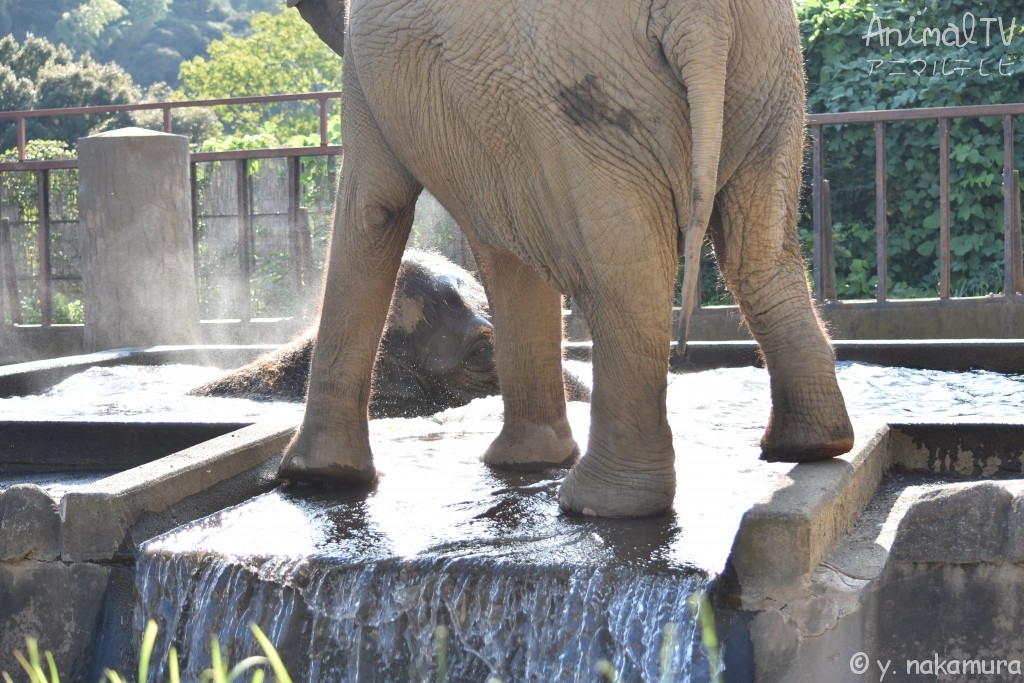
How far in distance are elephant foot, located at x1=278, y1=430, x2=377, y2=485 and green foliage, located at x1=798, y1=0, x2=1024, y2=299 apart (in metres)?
9.22

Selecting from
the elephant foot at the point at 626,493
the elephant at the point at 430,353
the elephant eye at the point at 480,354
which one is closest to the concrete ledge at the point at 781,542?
the elephant foot at the point at 626,493

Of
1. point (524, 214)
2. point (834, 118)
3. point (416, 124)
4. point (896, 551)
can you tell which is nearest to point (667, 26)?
point (524, 214)

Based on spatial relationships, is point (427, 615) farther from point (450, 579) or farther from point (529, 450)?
point (529, 450)

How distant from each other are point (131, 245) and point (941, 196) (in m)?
5.42

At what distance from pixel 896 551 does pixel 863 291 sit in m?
10.3

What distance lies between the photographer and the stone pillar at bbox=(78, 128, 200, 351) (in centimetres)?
956

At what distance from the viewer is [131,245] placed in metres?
9.66

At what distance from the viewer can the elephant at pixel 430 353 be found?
22.7 feet

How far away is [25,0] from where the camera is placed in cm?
5822

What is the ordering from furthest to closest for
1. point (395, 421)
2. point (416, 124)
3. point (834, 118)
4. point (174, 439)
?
point (834, 118)
point (395, 421)
point (174, 439)
point (416, 124)

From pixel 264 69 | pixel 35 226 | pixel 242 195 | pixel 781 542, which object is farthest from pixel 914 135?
pixel 264 69

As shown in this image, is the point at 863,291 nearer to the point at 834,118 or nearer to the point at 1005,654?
the point at 834,118

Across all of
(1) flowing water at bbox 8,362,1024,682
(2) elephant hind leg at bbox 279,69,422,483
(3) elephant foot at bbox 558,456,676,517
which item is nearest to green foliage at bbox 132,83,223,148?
(2) elephant hind leg at bbox 279,69,422,483

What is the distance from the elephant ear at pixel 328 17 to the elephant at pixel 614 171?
67 centimetres
